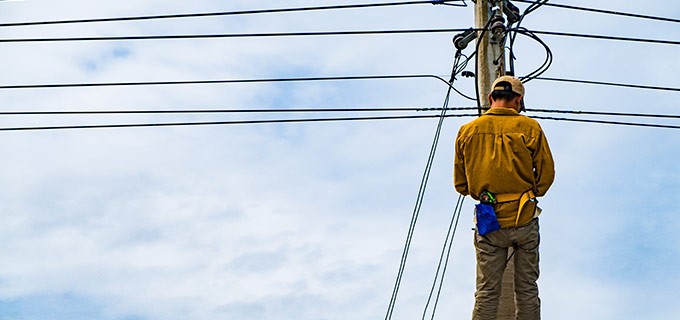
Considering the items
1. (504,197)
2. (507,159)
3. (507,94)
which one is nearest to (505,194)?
(504,197)

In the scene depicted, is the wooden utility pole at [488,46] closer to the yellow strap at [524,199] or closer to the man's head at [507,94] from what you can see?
the man's head at [507,94]

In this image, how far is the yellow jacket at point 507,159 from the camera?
7418 mm

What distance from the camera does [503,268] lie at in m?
7.55

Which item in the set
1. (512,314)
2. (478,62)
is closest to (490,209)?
(512,314)

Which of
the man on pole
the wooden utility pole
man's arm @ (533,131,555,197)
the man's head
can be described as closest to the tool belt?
the man on pole

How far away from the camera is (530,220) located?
746 centimetres

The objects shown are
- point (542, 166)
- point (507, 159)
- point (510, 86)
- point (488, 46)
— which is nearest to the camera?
point (507, 159)

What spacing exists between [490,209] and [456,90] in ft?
13.5

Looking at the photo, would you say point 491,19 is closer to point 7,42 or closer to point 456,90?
point 456,90

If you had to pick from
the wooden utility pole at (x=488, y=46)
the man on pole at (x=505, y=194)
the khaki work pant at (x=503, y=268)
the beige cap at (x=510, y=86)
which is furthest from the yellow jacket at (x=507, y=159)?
the wooden utility pole at (x=488, y=46)

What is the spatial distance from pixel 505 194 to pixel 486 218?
0.22 meters

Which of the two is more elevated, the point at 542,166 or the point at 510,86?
the point at 510,86

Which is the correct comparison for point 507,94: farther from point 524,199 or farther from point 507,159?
point 524,199

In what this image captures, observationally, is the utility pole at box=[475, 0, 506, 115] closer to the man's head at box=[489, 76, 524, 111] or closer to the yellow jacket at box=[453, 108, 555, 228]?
the man's head at box=[489, 76, 524, 111]
